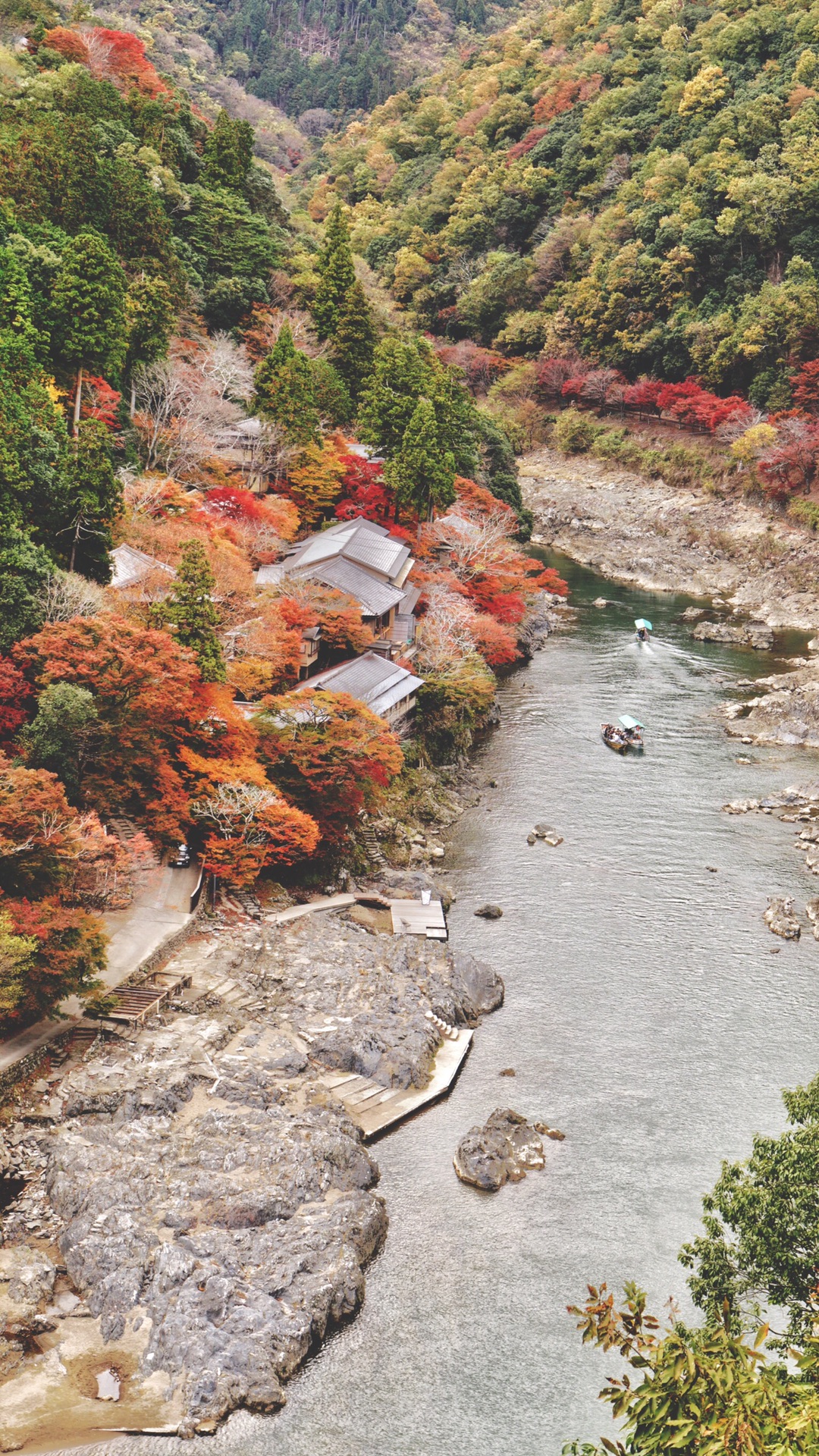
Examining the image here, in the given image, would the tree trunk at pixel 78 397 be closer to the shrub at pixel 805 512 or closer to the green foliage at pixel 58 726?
the green foliage at pixel 58 726

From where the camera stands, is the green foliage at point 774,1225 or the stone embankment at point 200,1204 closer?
the green foliage at point 774,1225

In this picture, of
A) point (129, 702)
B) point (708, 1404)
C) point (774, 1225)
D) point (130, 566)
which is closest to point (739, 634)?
point (130, 566)

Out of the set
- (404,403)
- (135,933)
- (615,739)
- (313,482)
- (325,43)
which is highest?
(325,43)

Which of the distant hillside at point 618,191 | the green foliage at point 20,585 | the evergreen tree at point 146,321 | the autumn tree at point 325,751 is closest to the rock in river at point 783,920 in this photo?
the autumn tree at point 325,751

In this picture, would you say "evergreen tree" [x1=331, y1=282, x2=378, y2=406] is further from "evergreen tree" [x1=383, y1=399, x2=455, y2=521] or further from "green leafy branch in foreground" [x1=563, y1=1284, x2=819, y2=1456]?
"green leafy branch in foreground" [x1=563, y1=1284, x2=819, y2=1456]

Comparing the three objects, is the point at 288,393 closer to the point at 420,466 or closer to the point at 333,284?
the point at 420,466

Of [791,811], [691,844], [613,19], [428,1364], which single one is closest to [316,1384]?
[428,1364]

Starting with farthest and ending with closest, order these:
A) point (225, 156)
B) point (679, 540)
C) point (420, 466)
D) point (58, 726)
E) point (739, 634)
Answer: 1. point (679, 540)
2. point (225, 156)
3. point (739, 634)
4. point (420, 466)
5. point (58, 726)
